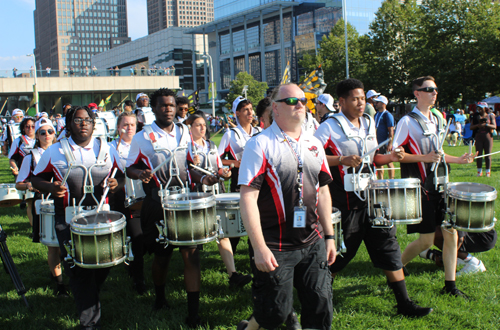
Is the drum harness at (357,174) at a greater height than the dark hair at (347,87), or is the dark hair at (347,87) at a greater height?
the dark hair at (347,87)

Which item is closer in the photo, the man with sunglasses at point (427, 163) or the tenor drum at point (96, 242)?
the tenor drum at point (96, 242)

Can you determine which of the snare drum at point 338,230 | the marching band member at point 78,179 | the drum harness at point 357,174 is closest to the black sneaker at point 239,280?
the snare drum at point 338,230

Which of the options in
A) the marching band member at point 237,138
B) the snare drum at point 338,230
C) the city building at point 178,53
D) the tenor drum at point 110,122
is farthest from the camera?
the city building at point 178,53

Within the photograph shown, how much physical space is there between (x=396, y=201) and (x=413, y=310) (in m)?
1.07

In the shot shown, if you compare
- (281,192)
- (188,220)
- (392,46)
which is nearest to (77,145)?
(188,220)

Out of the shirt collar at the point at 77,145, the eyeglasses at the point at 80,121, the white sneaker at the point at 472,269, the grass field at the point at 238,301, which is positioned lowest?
the grass field at the point at 238,301

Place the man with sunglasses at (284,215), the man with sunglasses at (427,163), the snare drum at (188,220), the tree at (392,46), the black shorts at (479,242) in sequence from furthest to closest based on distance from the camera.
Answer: the tree at (392,46) < the black shorts at (479,242) < the man with sunglasses at (427,163) < the snare drum at (188,220) < the man with sunglasses at (284,215)

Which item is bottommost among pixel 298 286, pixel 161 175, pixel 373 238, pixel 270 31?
pixel 298 286

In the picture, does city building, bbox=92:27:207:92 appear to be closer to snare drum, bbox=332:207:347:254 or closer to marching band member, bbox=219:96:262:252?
marching band member, bbox=219:96:262:252

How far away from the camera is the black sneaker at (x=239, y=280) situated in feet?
18.0

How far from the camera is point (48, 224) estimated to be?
15.7 feet

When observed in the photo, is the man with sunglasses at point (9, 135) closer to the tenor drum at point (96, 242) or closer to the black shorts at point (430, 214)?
the tenor drum at point (96, 242)

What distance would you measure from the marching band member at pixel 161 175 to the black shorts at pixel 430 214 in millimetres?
2169

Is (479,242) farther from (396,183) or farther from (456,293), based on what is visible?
(396,183)
